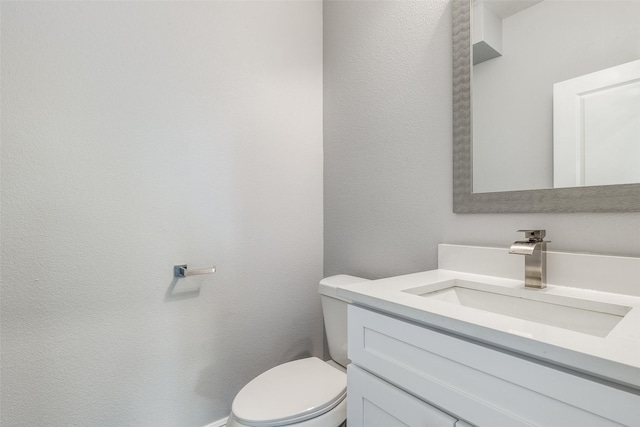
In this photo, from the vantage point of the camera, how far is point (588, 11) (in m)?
0.86

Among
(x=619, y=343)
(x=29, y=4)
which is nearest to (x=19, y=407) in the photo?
(x=29, y=4)

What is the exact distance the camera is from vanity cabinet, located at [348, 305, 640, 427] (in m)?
0.45

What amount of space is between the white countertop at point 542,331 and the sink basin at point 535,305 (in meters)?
0.02

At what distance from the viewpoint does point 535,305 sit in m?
0.80

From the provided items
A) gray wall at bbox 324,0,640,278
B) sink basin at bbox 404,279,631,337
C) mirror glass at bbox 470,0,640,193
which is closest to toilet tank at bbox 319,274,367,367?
gray wall at bbox 324,0,640,278

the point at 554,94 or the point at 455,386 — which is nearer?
the point at 455,386

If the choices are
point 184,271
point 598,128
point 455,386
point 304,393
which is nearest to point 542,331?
point 455,386

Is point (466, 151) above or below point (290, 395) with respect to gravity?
above

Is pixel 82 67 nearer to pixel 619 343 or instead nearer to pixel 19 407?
pixel 19 407

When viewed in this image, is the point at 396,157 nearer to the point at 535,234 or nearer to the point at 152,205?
the point at 535,234

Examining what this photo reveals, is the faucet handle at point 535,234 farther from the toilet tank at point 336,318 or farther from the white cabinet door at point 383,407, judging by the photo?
the toilet tank at point 336,318

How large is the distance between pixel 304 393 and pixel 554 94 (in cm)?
124

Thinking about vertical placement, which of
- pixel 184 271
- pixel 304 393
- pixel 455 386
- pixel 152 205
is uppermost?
pixel 152 205

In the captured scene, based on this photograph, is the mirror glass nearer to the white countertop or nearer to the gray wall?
the gray wall
